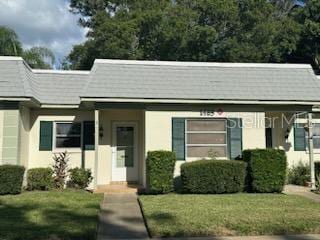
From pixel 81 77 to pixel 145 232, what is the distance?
1002 cm

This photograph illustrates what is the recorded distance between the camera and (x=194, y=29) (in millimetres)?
30844

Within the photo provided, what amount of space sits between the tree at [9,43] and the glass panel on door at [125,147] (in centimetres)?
1842

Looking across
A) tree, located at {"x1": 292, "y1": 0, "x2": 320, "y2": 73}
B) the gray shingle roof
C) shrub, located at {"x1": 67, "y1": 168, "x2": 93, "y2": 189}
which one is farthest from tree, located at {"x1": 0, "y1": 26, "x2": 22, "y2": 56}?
tree, located at {"x1": 292, "y1": 0, "x2": 320, "y2": 73}

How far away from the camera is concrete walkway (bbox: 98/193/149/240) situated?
8.53 metres

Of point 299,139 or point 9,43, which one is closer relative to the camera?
point 299,139

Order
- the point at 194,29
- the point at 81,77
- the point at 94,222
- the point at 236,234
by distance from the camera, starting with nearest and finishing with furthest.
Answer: the point at 236,234, the point at 94,222, the point at 81,77, the point at 194,29

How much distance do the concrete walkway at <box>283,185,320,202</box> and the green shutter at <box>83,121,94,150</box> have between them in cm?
707

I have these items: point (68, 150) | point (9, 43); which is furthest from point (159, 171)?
point (9, 43)

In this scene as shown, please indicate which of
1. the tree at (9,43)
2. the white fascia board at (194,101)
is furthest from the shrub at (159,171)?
the tree at (9,43)

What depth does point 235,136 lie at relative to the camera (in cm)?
1547

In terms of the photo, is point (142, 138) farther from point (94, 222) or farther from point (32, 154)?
point (94, 222)

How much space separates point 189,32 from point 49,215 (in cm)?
2301

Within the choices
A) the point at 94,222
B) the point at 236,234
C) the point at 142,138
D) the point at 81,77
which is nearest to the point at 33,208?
the point at 94,222

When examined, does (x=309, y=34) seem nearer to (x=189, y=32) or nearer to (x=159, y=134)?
(x=189, y=32)
